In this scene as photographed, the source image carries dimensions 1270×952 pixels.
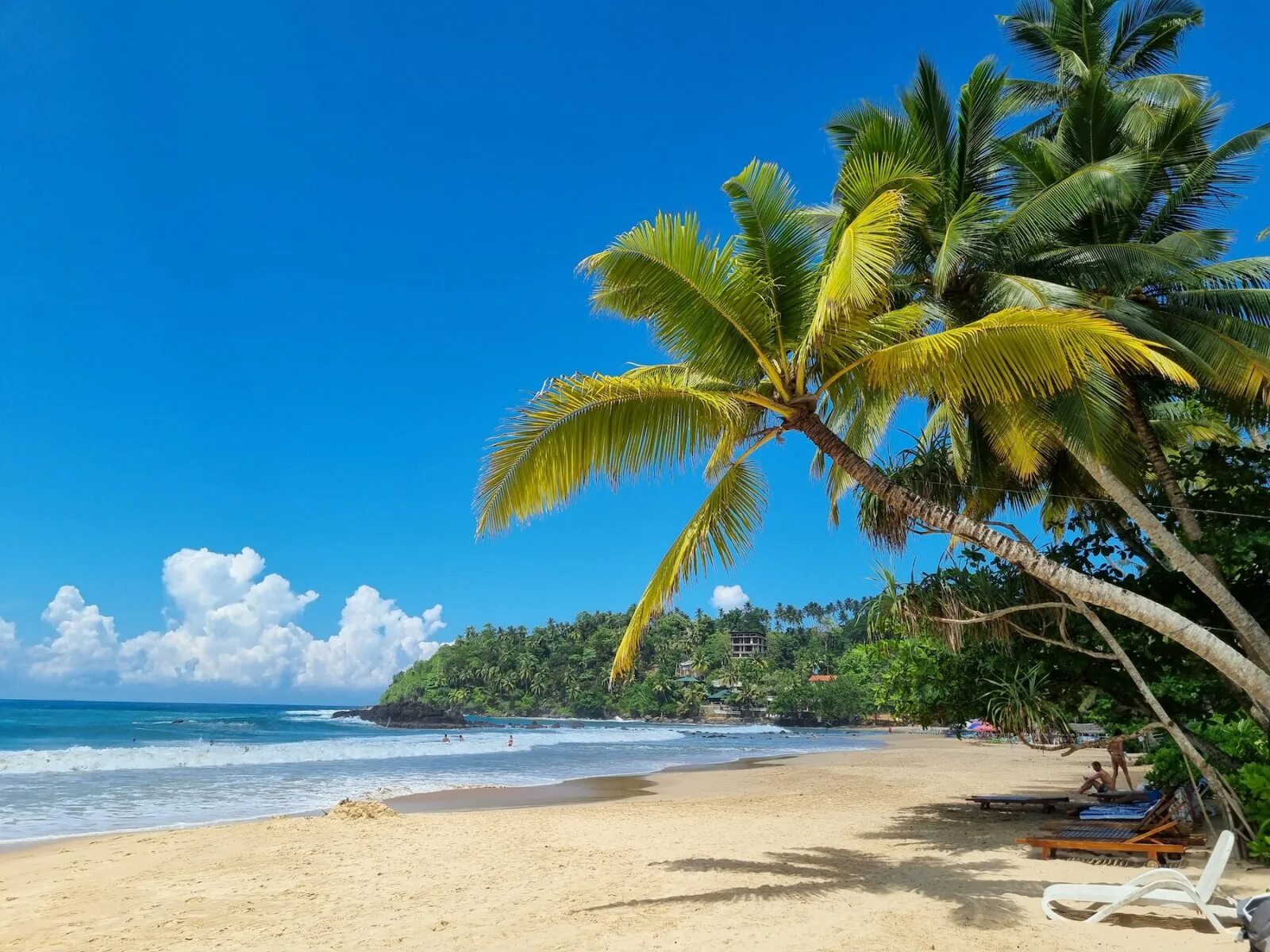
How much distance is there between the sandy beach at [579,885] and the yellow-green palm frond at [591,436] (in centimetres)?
323

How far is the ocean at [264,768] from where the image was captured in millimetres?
15727

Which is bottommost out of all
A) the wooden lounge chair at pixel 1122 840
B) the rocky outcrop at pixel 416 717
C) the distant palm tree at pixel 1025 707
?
the rocky outcrop at pixel 416 717

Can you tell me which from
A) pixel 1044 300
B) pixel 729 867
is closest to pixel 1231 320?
pixel 1044 300

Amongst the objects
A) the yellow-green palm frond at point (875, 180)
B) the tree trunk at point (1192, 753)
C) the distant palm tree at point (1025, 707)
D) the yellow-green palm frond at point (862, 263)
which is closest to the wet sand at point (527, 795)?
the distant palm tree at point (1025, 707)

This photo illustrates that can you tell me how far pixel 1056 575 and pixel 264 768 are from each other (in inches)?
1054

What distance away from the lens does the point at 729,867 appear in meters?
7.95

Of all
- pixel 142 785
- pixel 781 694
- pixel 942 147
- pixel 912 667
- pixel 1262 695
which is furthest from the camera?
pixel 781 694

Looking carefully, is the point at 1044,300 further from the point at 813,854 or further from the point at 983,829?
the point at 983,829

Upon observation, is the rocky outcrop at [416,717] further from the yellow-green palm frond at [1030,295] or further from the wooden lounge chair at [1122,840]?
the yellow-green palm frond at [1030,295]

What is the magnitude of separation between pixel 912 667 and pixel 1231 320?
515 centimetres

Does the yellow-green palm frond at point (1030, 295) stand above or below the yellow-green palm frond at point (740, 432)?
above

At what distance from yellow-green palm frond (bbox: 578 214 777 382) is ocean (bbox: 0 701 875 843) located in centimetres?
1278

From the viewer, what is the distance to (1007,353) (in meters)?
6.04

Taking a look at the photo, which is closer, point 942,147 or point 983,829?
point 942,147
